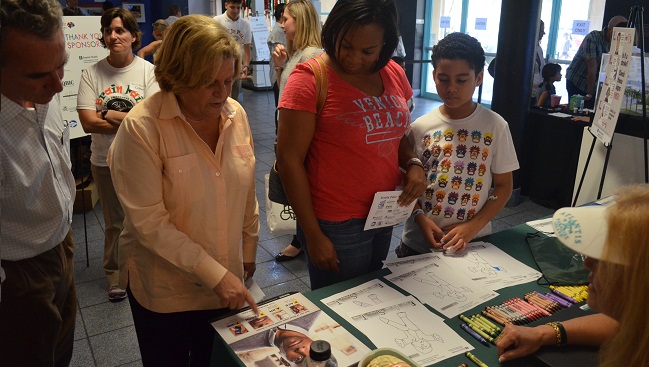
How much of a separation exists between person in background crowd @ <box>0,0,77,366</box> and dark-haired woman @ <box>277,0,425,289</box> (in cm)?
65

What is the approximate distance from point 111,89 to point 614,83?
9.17 ft

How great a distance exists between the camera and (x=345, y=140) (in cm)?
155

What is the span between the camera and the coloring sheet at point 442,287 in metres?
1.52

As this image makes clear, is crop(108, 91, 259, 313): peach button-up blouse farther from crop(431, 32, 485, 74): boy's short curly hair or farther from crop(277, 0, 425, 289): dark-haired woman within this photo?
crop(431, 32, 485, 74): boy's short curly hair

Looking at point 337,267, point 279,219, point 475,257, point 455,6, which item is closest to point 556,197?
point 279,219

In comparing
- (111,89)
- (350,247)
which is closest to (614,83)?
(350,247)

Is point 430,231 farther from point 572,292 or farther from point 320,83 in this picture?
point 320,83

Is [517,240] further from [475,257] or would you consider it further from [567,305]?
[567,305]

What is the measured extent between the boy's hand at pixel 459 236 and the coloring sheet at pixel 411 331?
1.11 ft

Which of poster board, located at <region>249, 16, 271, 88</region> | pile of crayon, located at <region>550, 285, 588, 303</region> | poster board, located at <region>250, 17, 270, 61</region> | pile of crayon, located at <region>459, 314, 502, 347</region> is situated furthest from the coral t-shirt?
poster board, located at <region>250, 17, 270, 61</region>

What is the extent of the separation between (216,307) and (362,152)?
0.64m

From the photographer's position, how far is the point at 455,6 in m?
10.2

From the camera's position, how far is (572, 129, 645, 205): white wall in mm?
3053

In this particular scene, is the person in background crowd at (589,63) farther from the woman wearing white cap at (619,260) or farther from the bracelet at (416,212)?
the woman wearing white cap at (619,260)
